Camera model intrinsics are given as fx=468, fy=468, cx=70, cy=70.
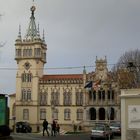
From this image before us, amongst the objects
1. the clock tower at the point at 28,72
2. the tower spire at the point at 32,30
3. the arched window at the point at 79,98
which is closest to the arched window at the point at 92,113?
the arched window at the point at 79,98

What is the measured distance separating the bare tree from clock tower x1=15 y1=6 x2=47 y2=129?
30.3m

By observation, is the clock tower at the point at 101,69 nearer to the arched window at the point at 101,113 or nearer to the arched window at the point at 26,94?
the arched window at the point at 101,113

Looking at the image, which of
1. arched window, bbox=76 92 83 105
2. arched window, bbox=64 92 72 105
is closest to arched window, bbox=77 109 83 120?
arched window, bbox=76 92 83 105

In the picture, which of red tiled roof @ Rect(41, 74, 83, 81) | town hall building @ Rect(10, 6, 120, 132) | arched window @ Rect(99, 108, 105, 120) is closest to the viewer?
town hall building @ Rect(10, 6, 120, 132)

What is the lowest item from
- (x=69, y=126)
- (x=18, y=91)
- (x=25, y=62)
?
(x=69, y=126)

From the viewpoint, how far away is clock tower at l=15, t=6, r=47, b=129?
338 feet

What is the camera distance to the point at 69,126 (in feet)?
331

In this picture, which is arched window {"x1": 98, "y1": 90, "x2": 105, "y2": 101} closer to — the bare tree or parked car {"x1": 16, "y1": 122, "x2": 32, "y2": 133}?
the bare tree

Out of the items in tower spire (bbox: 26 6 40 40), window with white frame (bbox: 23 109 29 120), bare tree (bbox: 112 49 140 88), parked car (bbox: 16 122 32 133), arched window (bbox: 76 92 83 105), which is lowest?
parked car (bbox: 16 122 32 133)

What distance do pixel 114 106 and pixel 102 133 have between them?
49.3 meters

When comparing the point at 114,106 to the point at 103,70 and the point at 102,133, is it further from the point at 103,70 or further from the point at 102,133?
the point at 102,133

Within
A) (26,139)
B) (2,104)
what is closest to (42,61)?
(26,139)

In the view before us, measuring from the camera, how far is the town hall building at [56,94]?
9956 cm

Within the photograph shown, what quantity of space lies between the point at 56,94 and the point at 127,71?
35.4m
